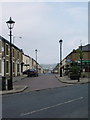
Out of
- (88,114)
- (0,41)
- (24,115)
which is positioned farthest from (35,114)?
(0,41)

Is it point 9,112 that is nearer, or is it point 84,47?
point 9,112

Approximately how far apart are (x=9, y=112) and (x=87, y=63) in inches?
2218

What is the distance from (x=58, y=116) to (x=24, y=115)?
127 centimetres

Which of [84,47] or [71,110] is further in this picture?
[84,47]

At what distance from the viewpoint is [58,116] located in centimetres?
898

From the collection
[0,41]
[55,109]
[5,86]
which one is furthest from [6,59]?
[55,109]

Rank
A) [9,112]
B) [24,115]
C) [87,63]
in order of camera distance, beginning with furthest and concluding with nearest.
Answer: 1. [87,63]
2. [9,112]
3. [24,115]

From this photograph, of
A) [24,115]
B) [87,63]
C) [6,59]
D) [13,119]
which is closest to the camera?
[13,119]

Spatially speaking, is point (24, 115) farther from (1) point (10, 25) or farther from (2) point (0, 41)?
(2) point (0, 41)

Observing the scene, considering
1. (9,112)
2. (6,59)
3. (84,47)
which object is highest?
(84,47)

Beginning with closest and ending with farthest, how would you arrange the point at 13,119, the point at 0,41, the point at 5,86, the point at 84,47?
the point at 13,119
the point at 5,86
the point at 0,41
the point at 84,47

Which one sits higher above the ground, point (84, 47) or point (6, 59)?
point (84, 47)

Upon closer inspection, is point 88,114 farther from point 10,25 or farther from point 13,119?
point 10,25

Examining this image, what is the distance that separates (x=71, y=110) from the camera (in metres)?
10.3
